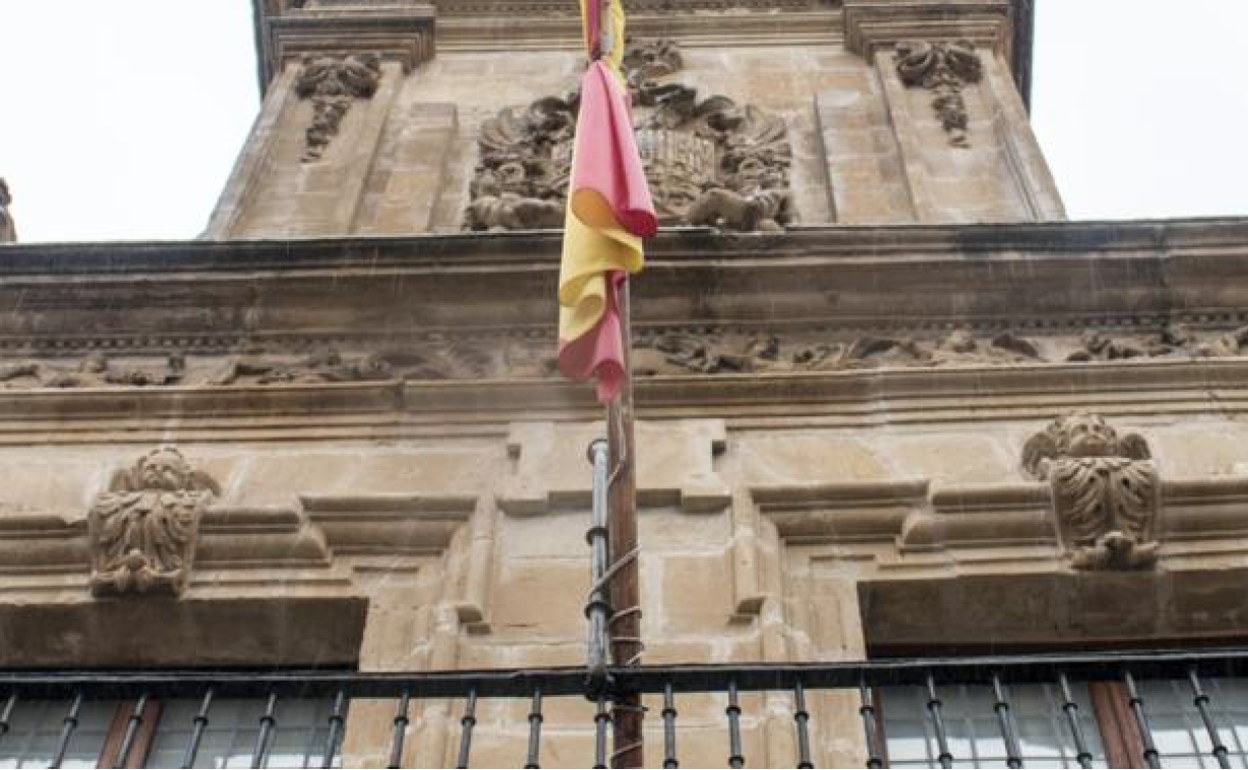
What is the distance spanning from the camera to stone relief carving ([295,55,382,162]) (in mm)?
8805

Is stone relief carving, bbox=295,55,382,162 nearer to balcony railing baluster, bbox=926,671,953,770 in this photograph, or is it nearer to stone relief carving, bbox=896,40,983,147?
stone relief carving, bbox=896,40,983,147

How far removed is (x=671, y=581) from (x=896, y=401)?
134 cm

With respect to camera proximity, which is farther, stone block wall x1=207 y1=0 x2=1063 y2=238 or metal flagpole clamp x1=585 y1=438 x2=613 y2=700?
stone block wall x1=207 y1=0 x2=1063 y2=238

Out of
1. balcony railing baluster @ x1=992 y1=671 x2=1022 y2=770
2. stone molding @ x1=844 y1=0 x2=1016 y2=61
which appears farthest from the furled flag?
stone molding @ x1=844 y1=0 x2=1016 y2=61

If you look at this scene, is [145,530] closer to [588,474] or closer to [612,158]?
[588,474]

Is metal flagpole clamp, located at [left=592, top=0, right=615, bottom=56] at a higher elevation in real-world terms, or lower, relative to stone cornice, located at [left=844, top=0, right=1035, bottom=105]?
lower

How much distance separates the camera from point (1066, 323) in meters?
6.71

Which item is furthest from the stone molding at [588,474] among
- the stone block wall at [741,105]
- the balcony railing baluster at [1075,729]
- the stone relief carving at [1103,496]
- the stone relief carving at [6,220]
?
the stone relief carving at [6,220]

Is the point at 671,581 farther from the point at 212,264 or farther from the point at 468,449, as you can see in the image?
the point at 212,264

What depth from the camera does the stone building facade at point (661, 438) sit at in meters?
5.48

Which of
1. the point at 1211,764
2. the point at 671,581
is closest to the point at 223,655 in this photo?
the point at 671,581

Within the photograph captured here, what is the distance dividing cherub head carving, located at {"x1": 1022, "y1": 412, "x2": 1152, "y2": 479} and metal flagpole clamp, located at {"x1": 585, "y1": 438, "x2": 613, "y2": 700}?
165 cm

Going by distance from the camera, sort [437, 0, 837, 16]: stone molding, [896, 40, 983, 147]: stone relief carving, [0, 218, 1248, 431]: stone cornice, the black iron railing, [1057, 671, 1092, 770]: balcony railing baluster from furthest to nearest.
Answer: [437, 0, 837, 16]: stone molding
[896, 40, 983, 147]: stone relief carving
[0, 218, 1248, 431]: stone cornice
the black iron railing
[1057, 671, 1092, 770]: balcony railing baluster

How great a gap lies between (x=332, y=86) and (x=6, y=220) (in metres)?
2.05
